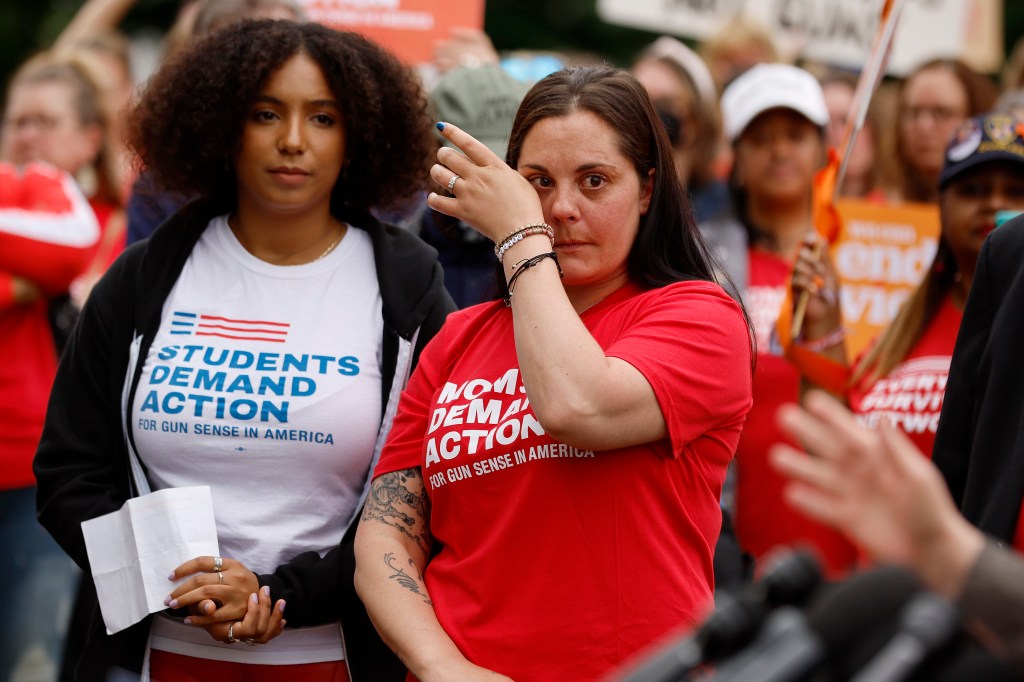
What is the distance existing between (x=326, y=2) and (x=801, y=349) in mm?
2937

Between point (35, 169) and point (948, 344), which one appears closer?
point (948, 344)

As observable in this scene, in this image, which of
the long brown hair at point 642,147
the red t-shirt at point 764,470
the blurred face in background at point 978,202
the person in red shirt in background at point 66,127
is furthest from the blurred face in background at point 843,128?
the long brown hair at point 642,147

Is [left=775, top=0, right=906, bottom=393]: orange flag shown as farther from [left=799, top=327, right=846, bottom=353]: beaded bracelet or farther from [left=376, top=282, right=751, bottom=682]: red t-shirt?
[left=376, top=282, right=751, bottom=682]: red t-shirt

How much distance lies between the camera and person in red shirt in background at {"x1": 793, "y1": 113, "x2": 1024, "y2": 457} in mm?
4320

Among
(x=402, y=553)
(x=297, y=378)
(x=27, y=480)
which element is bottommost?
(x=27, y=480)

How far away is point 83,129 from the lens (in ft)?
20.2

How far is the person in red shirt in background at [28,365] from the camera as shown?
4844 millimetres

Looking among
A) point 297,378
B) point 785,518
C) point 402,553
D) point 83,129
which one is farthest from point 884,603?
point 83,129

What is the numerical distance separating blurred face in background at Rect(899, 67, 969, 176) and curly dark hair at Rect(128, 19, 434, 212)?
311cm

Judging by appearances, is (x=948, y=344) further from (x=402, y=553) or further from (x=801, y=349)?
(x=402, y=553)

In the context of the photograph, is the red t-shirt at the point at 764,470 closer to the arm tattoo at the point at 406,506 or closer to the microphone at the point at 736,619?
the arm tattoo at the point at 406,506

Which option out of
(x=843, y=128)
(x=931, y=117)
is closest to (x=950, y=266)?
(x=931, y=117)

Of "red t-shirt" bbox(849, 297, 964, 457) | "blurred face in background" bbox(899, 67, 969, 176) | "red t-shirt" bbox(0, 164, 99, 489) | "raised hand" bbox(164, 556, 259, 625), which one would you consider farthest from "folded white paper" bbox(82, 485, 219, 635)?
"blurred face in background" bbox(899, 67, 969, 176)

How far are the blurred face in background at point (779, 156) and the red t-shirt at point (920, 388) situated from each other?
150 cm
